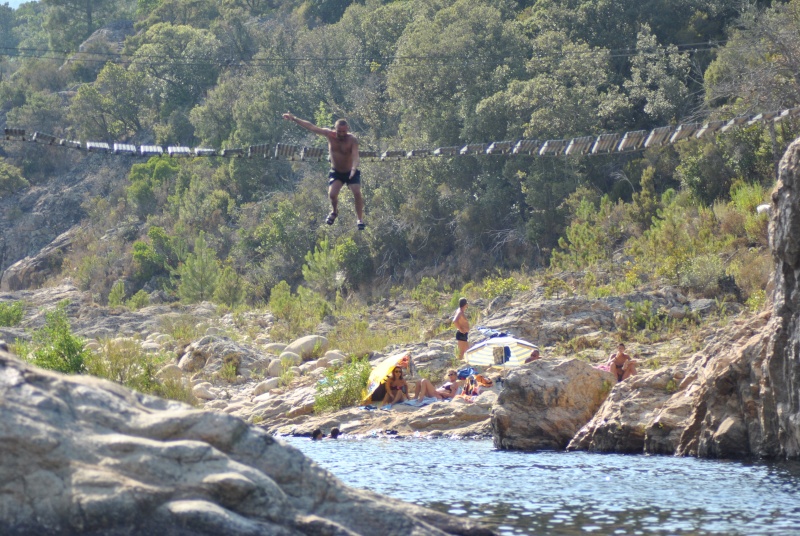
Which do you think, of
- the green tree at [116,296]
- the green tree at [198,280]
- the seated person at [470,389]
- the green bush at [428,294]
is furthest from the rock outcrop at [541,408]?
the green tree at [116,296]

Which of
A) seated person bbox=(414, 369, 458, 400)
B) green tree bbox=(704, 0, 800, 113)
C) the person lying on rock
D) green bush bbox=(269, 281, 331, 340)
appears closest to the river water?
the person lying on rock

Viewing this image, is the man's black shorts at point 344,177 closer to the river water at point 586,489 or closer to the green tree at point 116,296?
the river water at point 586,489

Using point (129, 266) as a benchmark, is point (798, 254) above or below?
below

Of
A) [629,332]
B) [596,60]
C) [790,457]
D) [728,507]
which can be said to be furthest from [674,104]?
[728,507]

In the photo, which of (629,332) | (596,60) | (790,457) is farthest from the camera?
(596,60)

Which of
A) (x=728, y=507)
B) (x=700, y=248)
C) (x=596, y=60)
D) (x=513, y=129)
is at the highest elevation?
(x=596, y=60)

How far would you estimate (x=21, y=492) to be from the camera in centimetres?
701

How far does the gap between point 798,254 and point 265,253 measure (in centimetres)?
3461

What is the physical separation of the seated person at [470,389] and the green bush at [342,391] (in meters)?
2.31

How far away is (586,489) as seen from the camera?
1266cm

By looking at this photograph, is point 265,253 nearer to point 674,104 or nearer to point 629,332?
point 674,104

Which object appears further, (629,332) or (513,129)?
(513,129)

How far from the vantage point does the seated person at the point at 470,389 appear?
21484mm

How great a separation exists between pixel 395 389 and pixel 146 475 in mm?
15326
